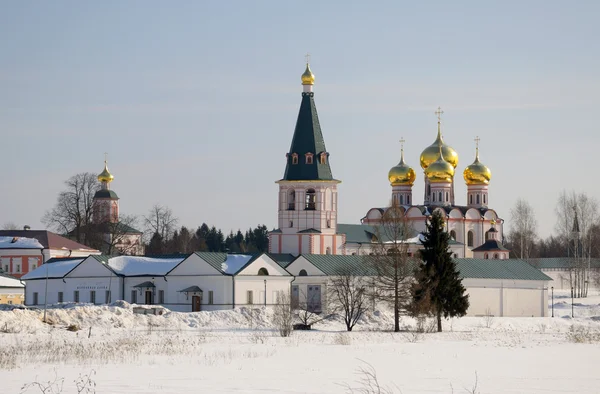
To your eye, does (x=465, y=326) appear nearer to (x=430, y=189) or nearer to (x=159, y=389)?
(x=159, y=389)

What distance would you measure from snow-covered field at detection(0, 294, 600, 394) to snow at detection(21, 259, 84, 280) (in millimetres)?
15211

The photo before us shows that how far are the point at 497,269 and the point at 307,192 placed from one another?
11.8m

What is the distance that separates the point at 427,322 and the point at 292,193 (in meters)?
18.5

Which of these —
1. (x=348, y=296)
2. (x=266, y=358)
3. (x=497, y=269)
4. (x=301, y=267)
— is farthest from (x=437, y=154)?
(x=266, y=358)

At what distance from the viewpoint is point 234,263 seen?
60.6m

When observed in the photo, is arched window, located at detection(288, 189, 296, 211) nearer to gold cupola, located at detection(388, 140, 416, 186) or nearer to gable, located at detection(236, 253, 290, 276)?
gable, located at detection(236, 253, 290, 276)

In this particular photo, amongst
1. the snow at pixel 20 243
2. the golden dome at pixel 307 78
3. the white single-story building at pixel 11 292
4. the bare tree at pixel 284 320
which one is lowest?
the bare tree at pixel 284 320

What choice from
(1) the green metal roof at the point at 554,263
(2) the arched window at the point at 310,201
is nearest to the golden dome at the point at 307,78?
(2) the arched window at the point at 310,201

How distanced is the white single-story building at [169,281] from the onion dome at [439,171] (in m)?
36.1

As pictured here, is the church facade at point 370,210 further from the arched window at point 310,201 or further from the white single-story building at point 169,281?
the white single-story building at point 169,281

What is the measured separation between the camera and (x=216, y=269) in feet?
195

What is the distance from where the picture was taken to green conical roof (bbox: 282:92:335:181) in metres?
68.1

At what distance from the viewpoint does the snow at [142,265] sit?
205 feet

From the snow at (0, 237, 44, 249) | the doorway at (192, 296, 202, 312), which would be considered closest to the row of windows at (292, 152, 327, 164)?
the doorway at (192, 296, 202, 312)
